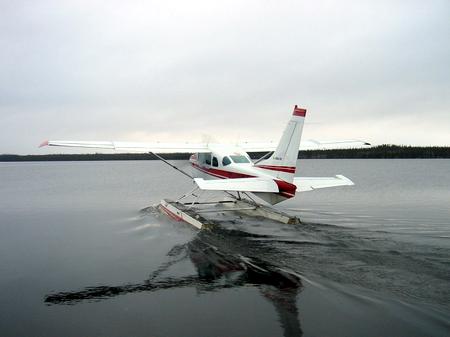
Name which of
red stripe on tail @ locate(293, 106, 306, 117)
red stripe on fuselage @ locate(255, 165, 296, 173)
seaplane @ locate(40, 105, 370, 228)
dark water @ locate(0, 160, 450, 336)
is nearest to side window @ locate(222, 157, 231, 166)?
seaplane @ locate(40, 105, 370, 228)

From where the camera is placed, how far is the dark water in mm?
4578

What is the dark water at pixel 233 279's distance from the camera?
4578 millimetres

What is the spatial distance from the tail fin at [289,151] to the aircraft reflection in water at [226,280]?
2.47m

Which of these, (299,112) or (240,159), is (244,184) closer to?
(240,159)

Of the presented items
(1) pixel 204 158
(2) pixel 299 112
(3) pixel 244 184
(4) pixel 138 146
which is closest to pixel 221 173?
(1) pixel 204 158

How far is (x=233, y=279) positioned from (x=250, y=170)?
16.3ft

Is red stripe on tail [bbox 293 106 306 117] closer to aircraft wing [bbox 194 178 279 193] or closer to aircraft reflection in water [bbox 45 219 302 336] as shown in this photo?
aircraft wing [bbox 194 178 279 193]

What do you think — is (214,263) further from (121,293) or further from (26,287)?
(26,287)

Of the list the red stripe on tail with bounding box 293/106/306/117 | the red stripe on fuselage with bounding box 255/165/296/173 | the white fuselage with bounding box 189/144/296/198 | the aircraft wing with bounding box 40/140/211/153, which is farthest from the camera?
the aircraft wing with bounding box 40/140/211/153

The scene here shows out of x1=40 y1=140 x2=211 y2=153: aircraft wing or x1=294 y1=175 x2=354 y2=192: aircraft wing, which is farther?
x1=40 y1=140 x2=211 y2=153: aircraft wing

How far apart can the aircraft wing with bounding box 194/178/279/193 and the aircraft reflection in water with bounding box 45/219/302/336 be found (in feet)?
6.11

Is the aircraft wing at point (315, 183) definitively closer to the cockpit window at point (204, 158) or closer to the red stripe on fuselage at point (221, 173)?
the red stripe on fuselage at point (221, 173)

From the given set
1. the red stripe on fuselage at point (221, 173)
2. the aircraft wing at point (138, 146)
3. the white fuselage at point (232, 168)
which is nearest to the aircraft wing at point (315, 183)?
the white fuselage at point (232, 168)

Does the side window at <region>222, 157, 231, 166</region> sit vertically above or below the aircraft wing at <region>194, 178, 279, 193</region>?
above
